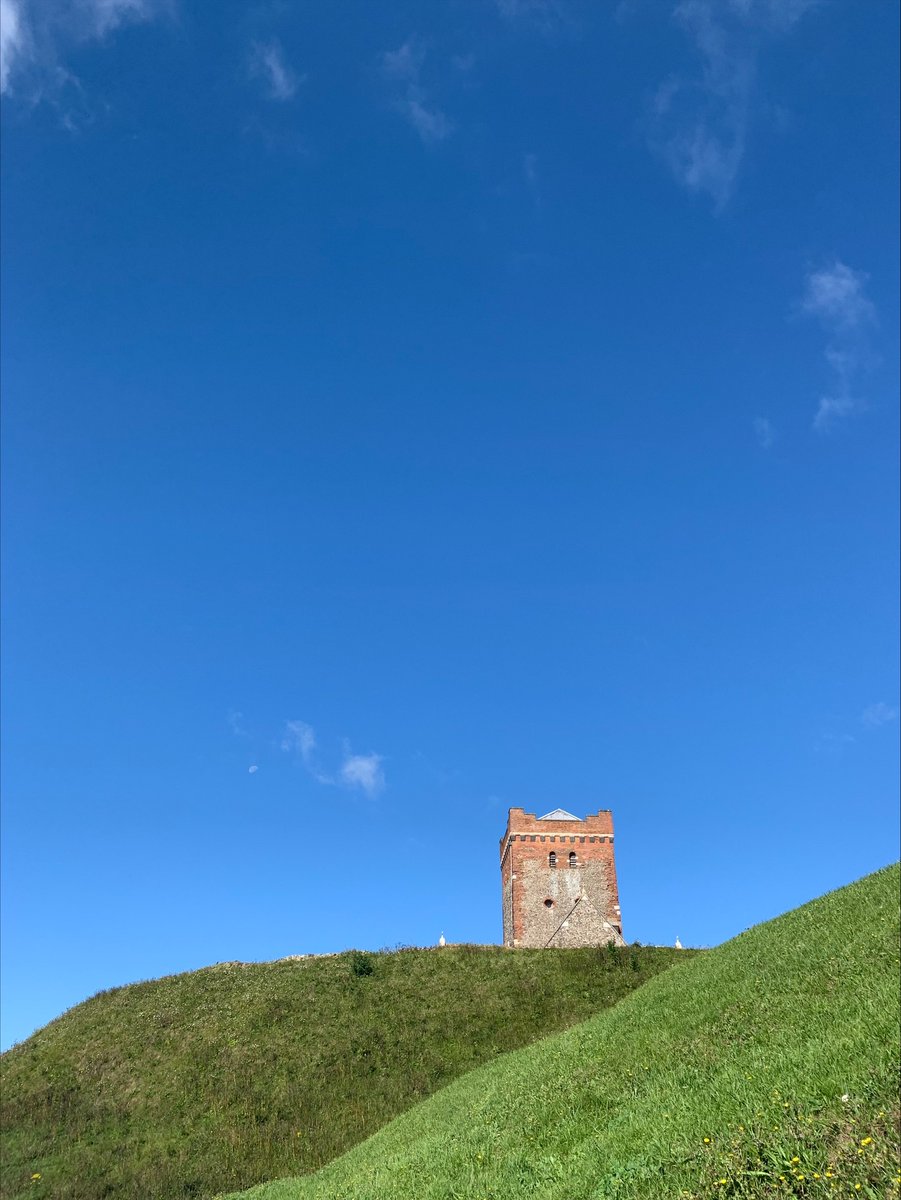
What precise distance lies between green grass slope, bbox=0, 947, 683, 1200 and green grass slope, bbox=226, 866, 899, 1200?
5.86m

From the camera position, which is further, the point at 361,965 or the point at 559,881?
the point at 559,881

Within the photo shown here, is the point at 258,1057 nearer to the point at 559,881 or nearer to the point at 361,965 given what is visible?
the point at 361,965

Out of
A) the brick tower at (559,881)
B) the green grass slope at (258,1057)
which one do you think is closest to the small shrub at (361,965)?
the green grass slope at (258,1057)

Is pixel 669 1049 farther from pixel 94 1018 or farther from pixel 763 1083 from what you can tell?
pixel 94 1018

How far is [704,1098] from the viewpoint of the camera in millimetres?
12188

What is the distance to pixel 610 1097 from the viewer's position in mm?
15422

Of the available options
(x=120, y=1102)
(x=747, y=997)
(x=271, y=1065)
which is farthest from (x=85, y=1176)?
(x=747, y=997)

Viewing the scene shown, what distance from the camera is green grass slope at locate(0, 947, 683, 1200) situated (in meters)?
25.9

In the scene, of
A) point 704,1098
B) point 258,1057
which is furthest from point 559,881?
point 704,1098

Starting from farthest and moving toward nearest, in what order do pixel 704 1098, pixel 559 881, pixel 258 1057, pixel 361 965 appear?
pixel 559 881
pixel 361 965
pixel 258 1057
pixel 704 1098

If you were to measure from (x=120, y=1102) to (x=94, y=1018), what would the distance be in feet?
37.9

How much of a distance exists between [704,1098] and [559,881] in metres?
44.3

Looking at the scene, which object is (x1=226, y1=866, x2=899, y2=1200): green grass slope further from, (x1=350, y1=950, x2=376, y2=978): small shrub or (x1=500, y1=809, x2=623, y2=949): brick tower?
(x1=500, y1=809, x2=623, y2=949): brick tower

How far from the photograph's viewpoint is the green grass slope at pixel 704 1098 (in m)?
8.91
